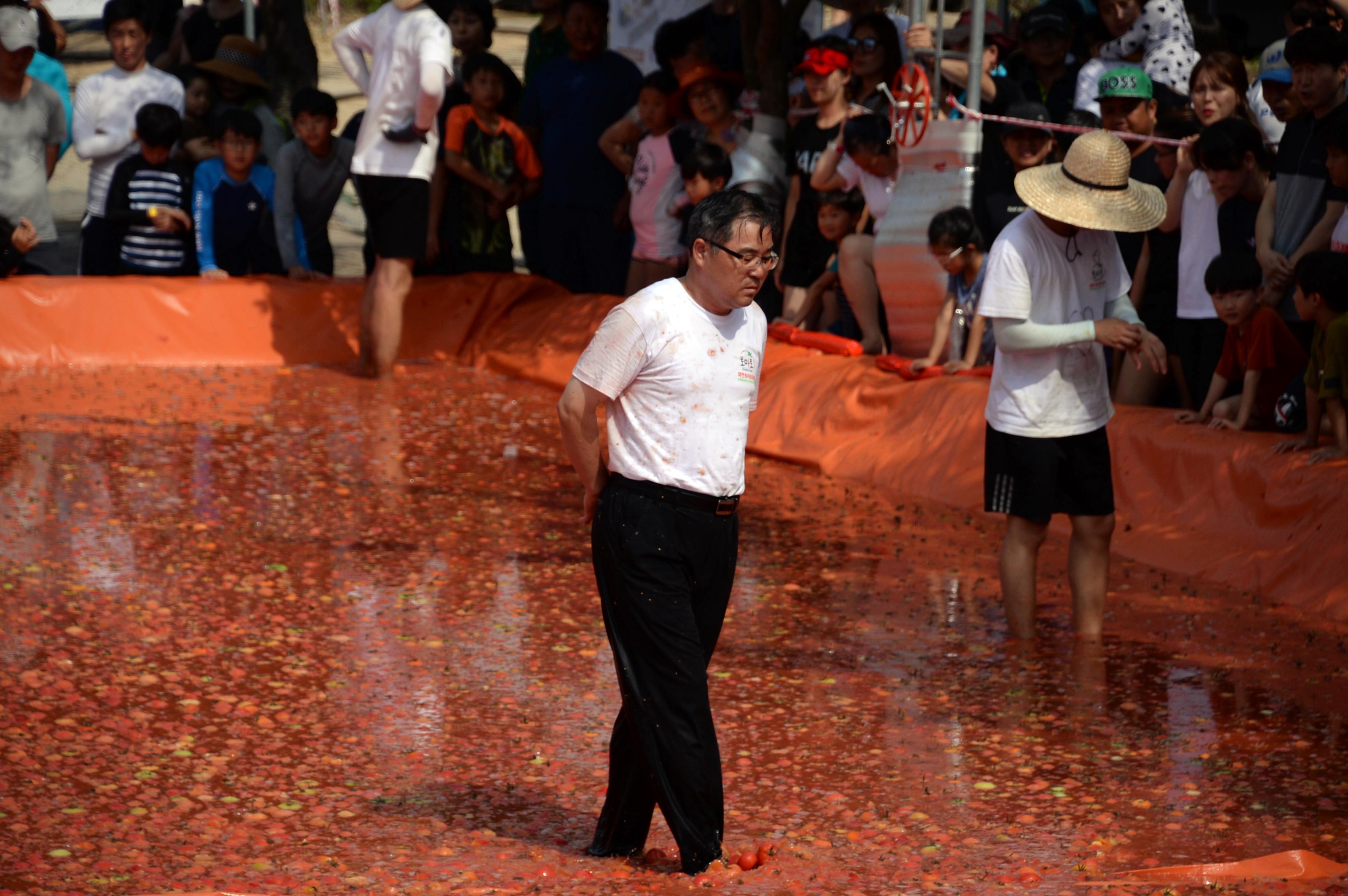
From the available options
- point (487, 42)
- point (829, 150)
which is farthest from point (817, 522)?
point (487, 42)

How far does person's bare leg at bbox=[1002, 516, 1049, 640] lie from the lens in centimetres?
638

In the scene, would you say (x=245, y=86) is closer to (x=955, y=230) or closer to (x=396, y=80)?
(x=396, y=80)

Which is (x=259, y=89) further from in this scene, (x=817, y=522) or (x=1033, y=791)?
(x=1033, y=791)

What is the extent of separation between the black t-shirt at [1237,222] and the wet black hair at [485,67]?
593cm

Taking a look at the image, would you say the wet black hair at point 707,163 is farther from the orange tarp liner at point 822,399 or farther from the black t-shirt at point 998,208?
the black t-shirt at point 998,208

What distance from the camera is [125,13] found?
1238 cm

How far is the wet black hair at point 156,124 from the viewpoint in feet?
39.2

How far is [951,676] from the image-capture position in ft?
19.7

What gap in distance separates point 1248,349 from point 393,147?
5.99 m

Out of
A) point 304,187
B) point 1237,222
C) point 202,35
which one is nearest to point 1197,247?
point 1237,222

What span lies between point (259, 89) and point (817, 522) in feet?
23.7

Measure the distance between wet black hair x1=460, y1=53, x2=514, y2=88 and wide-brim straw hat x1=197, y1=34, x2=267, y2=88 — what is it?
179 cm

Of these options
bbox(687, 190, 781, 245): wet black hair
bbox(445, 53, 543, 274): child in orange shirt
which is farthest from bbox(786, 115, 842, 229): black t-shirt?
bbox(687, 190, 781, 245): wet black hair

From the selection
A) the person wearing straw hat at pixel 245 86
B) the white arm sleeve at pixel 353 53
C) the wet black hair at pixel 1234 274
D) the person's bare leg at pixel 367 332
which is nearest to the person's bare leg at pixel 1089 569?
the wet black hair at pixel 1234 274
